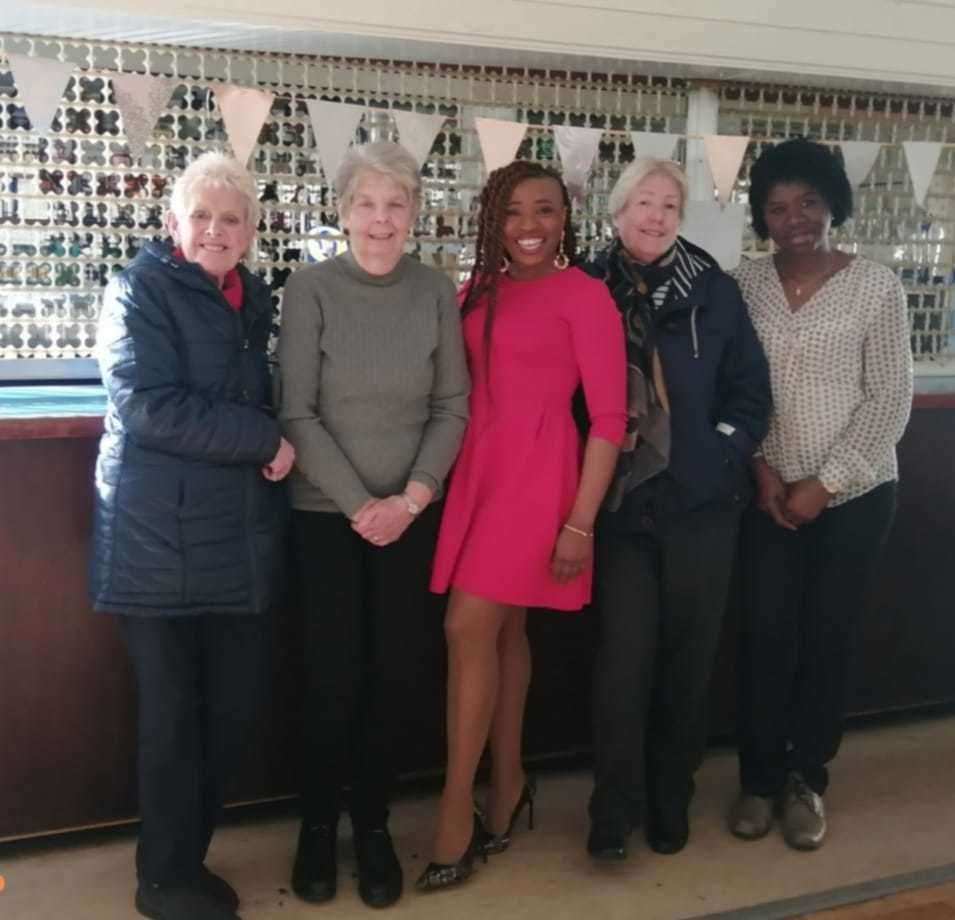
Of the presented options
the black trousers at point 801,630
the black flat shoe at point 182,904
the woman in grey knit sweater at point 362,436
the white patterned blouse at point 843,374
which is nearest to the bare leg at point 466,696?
the woman in grey knit sweater at point 362,436

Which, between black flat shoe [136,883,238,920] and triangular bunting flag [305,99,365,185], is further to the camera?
triangular bunting flag [305,99,365,185]

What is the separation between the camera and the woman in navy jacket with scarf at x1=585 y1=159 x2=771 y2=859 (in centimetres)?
205

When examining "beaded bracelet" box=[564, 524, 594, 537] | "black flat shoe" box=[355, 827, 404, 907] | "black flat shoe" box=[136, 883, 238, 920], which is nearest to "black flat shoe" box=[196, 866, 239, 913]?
"black flat shoe" box=[136, 883, 238, 920]

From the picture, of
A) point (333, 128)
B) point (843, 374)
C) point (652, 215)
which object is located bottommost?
point (843, 374)

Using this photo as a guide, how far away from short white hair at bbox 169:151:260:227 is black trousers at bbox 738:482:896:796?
1225 mm

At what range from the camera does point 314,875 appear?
2.08 meters

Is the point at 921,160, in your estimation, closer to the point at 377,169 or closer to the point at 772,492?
the point at 772,492

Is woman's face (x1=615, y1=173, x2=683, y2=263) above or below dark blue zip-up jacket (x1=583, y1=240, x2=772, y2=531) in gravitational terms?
above

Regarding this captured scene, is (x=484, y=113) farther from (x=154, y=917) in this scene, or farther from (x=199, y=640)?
(x=154, y=917)

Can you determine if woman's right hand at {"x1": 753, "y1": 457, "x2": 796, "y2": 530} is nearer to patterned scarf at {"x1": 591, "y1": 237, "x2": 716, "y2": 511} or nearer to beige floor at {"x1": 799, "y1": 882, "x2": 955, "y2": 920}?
patterned scarf at {"x1": 591, "y1": 237, "x2": 716, "y2": 511}

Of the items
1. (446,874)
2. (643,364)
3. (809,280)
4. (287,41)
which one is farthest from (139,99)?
(446,874)

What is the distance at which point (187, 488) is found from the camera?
1.79 m

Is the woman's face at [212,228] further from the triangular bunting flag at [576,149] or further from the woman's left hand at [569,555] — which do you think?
the triangular bunting flag at [576,149]

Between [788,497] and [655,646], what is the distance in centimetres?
42
